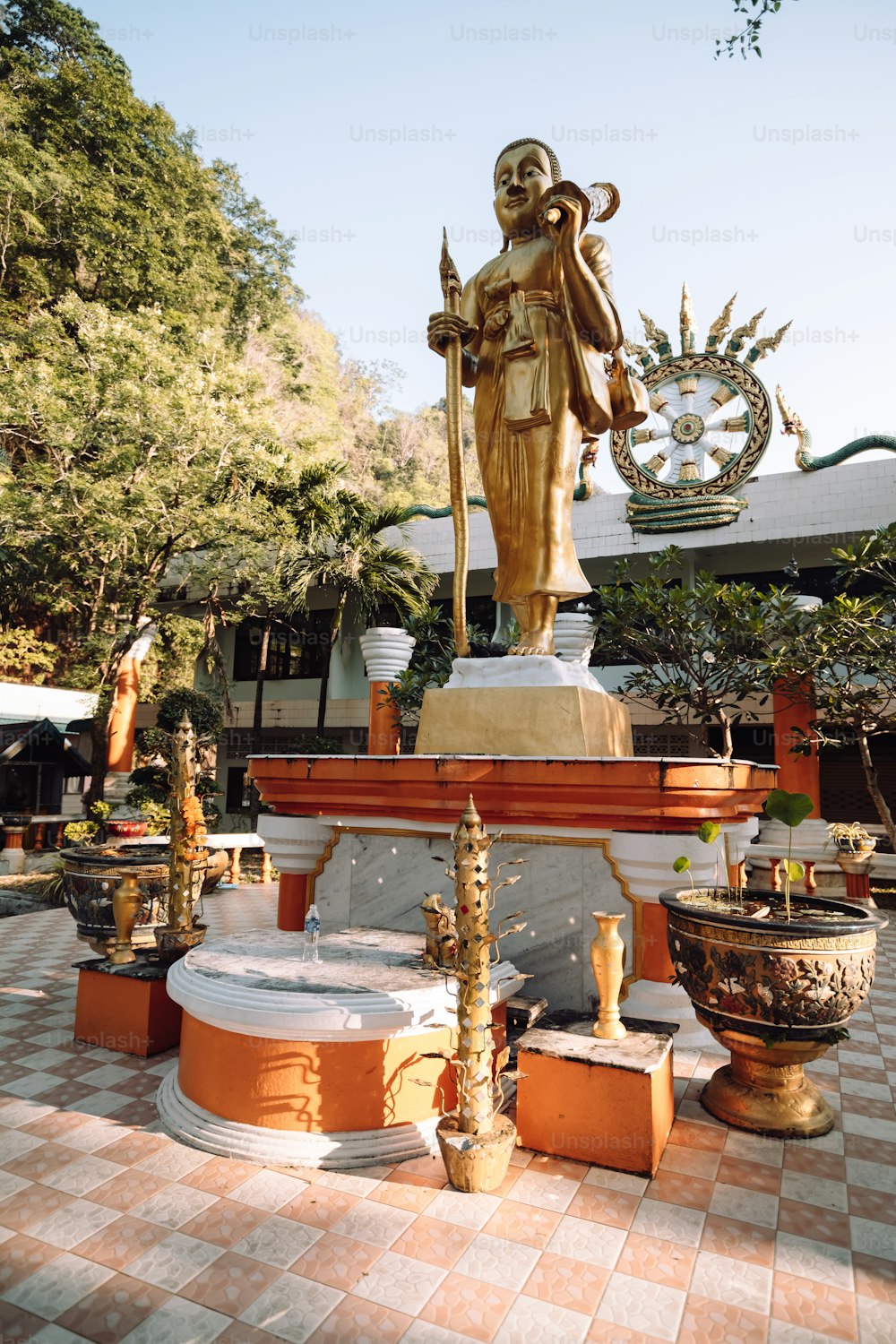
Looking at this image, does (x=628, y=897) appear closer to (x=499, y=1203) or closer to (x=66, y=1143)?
(x=499, y=1203)

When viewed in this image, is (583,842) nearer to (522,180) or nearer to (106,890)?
(106,890)

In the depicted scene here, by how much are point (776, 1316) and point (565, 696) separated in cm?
343

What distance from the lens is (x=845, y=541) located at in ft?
48.1

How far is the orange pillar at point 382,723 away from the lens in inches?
404

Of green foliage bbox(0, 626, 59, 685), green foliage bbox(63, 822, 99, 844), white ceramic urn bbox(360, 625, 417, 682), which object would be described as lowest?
green foliage bbox(63, 822, 99, 844)

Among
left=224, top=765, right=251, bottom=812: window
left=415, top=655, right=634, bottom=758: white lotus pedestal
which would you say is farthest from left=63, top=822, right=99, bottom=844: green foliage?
left=415, top=655, right=634, bottom=758: white lotus pedestal

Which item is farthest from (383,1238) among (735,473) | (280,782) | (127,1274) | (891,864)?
(735,473)

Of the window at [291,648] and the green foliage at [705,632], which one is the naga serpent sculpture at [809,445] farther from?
the window at [291,648]

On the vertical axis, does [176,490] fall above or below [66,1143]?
above

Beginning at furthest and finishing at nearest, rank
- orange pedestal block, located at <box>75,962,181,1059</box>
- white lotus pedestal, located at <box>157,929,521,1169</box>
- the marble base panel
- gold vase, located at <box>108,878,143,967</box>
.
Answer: gold vase, located at <box>108,878,143,967</box>, orange pedestal block, located at <box>75,962,181,1059</box>, the marble base panel, white lotus pedestal, located at <box>157,929,521,1169</box>

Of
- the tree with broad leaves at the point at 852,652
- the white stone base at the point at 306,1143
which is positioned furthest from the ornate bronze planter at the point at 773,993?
the tree with broad leaves at the point at 852,652

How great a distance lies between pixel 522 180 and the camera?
603 centimetres

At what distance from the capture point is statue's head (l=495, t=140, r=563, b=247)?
6.00 meters

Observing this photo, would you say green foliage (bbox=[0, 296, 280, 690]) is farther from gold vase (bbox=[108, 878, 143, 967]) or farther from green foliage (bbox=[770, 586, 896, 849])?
gold vase (bbox=[108, 878, 143, 967])
